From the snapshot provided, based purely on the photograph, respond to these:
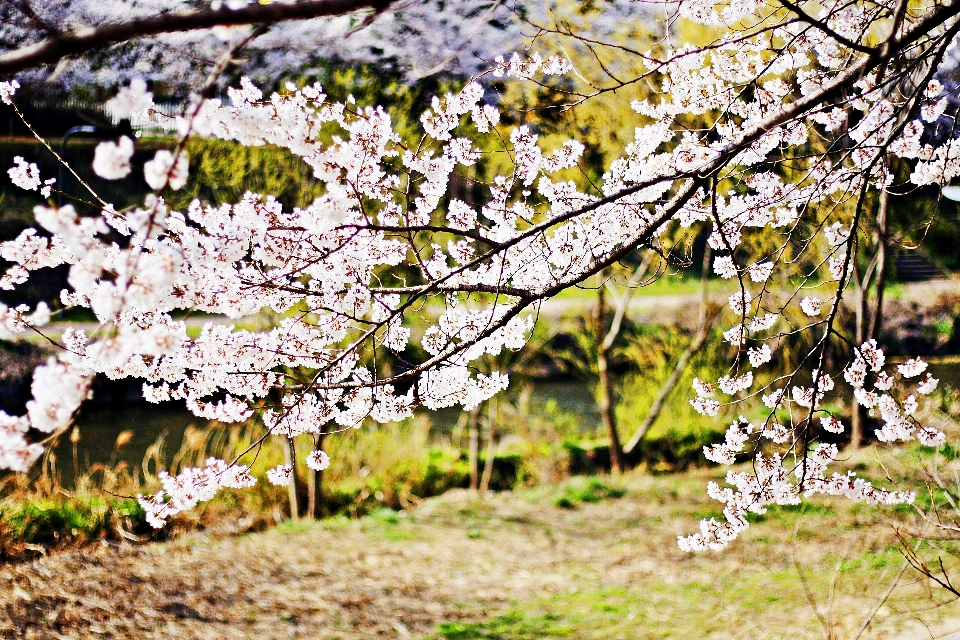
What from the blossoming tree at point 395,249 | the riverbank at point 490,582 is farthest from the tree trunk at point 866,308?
the blossoming tree at point 395,249

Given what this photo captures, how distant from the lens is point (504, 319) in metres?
2.20

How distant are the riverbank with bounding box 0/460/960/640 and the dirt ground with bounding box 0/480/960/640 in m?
0.01

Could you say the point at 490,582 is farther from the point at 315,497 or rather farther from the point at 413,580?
the point at 315,497

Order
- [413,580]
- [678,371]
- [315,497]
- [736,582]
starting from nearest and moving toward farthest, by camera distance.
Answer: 1. [736,582]
2. [413,580]
3. [315,497]
4. [678,371]

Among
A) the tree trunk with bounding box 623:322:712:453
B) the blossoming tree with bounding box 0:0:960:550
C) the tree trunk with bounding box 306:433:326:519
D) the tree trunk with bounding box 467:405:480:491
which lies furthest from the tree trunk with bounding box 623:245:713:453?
the blossoming tree with bounding box 0:0:960:550

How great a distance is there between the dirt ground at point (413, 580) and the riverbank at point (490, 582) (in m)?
0.01

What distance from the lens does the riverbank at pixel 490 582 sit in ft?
12.4

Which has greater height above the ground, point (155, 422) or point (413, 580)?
point (155, 422)

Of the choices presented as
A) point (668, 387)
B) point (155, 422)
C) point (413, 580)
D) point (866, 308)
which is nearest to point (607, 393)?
point (668, 387)

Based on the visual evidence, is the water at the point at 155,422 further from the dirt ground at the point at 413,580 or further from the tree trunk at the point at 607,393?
the dirt ground at the point at 413,580

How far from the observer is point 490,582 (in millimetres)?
4598

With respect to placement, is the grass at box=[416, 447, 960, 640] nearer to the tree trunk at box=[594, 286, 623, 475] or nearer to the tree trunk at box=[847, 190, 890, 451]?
the tree trunk at box=[847, 190, 890, 451]

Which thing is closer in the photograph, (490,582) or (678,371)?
(490,582)

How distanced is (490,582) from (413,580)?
468 mm
